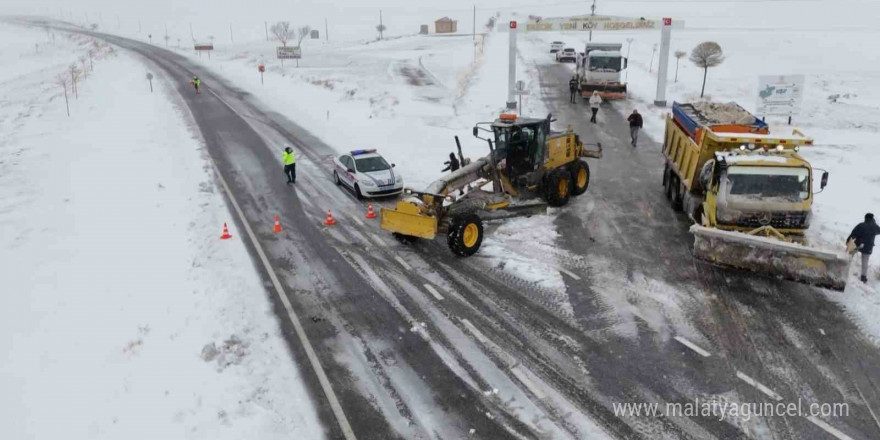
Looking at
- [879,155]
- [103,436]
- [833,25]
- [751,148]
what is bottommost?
[103,436]

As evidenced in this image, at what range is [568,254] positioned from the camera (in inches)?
535

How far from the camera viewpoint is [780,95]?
2577 centimetres

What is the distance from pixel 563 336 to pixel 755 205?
536 centimetres

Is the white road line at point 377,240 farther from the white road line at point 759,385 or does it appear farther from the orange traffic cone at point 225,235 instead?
the white road line at point 759,385

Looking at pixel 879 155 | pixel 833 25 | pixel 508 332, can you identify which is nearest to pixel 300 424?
pixel 508 332

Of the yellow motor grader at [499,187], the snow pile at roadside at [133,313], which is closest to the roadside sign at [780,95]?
the yellow motor grader at [499,187]

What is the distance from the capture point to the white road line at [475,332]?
9.95 meters

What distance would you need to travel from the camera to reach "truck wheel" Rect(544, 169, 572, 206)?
16.4m

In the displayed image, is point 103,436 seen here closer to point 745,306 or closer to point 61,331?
point 61,331

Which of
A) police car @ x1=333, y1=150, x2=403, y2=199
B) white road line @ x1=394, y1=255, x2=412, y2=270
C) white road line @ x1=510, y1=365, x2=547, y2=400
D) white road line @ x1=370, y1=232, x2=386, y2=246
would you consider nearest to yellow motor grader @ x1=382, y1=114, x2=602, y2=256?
white road line @ x1=370, y1=232, x2=386, y2=246

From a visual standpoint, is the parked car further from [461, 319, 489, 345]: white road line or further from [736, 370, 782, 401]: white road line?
[736, 370, 782, 401]: white road line

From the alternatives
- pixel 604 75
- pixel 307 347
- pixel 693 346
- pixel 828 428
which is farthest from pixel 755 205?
pixel 604 75

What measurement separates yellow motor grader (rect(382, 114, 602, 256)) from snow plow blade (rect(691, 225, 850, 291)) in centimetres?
469

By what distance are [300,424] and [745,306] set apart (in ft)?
26.5
